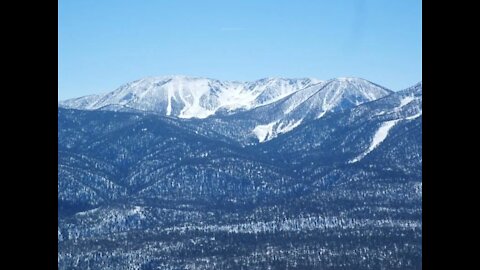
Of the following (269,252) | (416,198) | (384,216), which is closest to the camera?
(269,252)

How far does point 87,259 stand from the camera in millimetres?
150000
